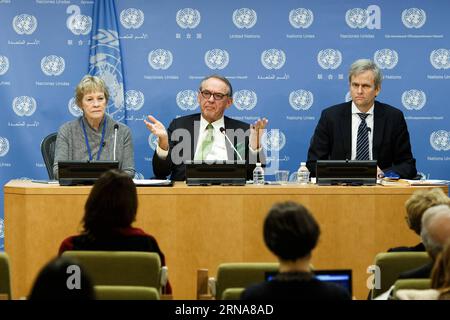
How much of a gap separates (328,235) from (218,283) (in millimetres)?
1884

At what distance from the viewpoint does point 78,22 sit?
8.02m

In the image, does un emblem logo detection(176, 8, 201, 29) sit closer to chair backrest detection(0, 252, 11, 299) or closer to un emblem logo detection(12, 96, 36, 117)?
un emblem logo detection(12, 96, 36, 117)

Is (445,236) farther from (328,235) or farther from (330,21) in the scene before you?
(330,21)

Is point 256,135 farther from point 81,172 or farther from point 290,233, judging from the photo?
point 290,233

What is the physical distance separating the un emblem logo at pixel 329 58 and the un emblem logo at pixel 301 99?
12.2 inches

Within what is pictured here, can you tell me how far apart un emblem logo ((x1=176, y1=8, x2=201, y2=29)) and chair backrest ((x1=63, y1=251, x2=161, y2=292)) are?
442 centimetres

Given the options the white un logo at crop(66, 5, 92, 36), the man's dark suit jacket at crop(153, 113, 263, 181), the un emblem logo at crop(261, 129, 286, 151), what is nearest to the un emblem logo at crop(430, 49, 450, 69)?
the un emblem logo at crop(261, 129, 286, 151)

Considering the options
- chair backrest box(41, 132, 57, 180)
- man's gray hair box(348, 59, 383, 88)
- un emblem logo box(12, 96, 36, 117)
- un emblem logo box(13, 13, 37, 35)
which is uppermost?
un emblem logo box(13, 13, 37, 35)

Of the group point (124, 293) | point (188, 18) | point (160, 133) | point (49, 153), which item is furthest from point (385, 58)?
point (124, 293)

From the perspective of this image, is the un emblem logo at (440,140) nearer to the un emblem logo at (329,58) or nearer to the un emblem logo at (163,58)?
the un emblem logo at (329,58)

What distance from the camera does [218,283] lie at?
3951 mm

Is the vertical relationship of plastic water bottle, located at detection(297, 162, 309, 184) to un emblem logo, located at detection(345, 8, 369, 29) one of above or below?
below

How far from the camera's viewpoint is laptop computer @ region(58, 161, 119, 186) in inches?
227

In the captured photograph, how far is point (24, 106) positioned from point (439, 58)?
4.07 metres
